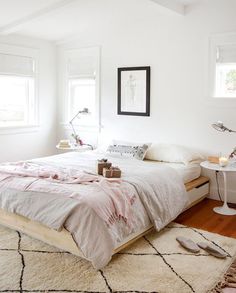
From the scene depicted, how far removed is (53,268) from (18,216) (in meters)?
0.74

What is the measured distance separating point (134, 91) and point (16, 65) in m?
1.91

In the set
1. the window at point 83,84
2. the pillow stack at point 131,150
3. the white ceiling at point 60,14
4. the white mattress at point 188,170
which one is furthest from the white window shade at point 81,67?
the white mattress at point 188,170

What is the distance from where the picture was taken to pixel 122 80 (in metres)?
5.18

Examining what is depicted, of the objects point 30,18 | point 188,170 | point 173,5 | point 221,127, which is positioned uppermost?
point 173,5

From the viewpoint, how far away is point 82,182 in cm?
315

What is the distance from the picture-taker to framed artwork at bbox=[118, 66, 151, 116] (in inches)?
194

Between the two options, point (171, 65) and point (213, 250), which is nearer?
point (213, 250)

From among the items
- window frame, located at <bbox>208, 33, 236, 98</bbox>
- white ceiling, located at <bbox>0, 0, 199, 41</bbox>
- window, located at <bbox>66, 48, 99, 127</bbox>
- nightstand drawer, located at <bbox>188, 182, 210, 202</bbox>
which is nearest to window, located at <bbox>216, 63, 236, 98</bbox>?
window frame, located at <bbox>208, 33, 236, 98</bbox>

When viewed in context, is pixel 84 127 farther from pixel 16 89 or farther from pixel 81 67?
pixel 16 89

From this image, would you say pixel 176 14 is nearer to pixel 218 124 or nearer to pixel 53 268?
pixel 218 124

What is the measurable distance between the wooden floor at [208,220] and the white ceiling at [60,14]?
2.47 meters

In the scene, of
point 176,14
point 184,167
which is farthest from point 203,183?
point 176,14

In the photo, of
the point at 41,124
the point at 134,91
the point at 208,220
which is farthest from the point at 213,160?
the point at 41,124

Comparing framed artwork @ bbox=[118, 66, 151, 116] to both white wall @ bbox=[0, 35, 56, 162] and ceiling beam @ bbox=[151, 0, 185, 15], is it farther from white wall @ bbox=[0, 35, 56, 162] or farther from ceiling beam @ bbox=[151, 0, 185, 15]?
white wall @ bbox=[0, 35, 56, 162]
